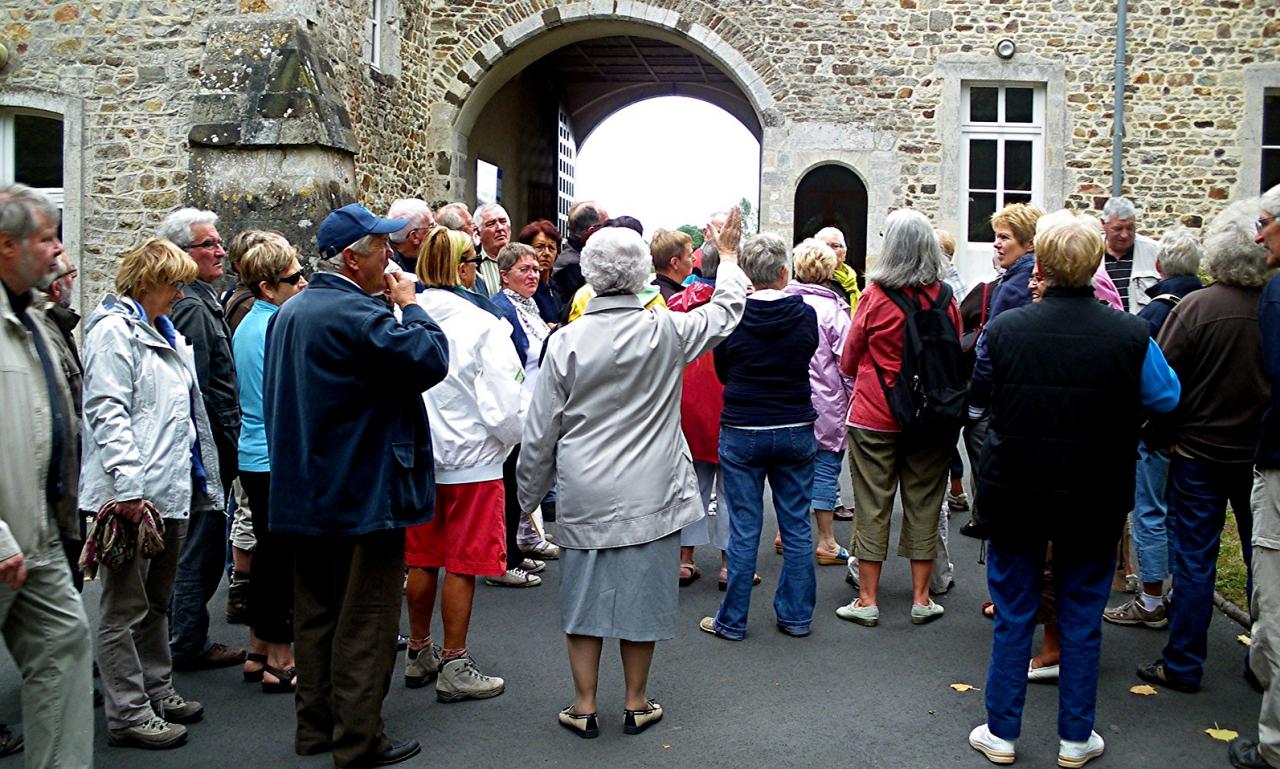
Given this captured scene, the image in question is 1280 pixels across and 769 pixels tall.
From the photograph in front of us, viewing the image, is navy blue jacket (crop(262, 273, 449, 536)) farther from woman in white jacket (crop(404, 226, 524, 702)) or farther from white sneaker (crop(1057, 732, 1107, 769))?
white sneaker (crop(1057, 732, 1107, 769))

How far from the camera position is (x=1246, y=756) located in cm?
391

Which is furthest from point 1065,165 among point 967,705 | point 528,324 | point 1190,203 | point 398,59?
point 967,705

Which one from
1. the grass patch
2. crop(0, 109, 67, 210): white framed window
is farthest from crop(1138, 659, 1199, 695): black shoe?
crop(0, 109, 67, 210): white framed window

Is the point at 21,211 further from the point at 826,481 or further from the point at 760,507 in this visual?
the point at 826,481

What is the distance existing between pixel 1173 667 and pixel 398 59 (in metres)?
11.1

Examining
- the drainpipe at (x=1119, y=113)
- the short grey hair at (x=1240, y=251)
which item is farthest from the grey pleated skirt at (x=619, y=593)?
the drainpipe at (x=1119, y=113)

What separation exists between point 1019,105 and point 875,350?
967 centimetres

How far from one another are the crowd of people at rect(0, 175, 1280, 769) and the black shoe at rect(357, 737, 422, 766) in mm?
10

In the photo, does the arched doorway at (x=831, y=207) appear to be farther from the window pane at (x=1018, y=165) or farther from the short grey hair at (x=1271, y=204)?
the short grey hair at (x=1271, y=204)

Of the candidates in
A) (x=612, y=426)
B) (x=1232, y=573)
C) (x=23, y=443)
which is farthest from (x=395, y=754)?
(x=1232, y=573)

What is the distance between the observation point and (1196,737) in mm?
4188

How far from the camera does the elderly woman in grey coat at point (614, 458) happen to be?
407 centimetres

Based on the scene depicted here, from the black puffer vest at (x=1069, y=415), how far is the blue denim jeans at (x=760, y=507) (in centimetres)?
146

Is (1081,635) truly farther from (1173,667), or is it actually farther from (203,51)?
(203,51)
